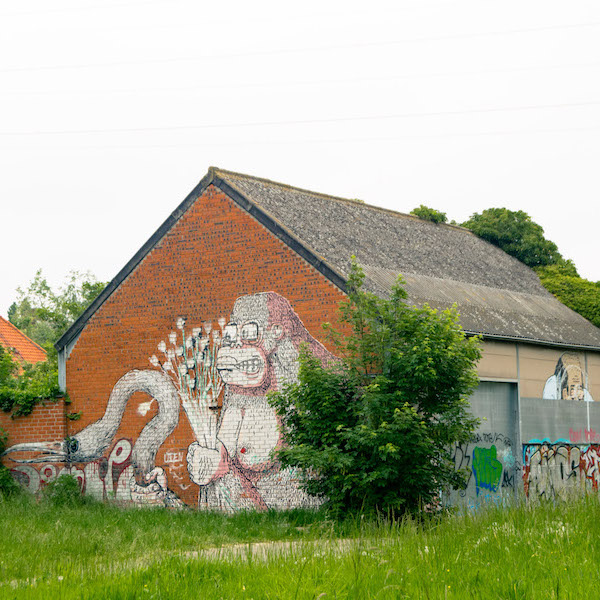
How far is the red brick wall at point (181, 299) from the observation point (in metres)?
20.2

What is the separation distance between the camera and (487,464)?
2067 cm

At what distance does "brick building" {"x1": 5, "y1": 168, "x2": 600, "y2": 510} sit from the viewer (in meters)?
20.1

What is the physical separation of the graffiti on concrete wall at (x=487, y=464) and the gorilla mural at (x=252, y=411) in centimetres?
352

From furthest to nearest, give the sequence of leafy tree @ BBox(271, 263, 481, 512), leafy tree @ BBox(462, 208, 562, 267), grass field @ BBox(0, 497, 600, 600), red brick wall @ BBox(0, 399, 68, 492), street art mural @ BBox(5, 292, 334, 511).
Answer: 1. leafy tree @ BBox(462, 208, 562, 267)
2. red brick wall @ BBox(0, 399, 68, 492)
3. street art mural @ BBox(5, 292, 334, 511)
4. leafy tree @ BBox(271, 263, 481, 512)
5. grass field @ BBox(0, 497, 600, 600)

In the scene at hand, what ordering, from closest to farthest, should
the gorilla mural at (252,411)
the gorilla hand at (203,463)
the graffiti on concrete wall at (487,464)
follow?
Answer: the gorilla mural at (252,411) → the graffiti on concrete wall at (487,464) → the gorilla hand at (203,463)

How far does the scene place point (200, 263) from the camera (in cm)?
2172

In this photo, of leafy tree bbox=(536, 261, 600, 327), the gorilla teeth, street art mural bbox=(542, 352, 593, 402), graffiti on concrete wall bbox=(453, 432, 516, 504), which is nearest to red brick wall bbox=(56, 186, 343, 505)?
the gorilla teeth

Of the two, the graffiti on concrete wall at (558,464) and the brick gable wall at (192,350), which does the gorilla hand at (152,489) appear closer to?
the brick gable wall at (192,350)

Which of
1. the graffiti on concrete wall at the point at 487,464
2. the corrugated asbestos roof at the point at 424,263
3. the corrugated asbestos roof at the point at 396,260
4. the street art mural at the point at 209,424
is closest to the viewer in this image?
Result: the street art mural at the point at 209,424

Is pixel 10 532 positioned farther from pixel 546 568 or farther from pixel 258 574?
pixel 546 568

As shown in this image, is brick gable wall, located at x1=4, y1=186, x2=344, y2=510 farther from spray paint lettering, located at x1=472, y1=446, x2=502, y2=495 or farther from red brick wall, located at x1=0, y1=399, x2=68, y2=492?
spray paint lettering, located at x1=472, y1=446, x2=502, y2=495

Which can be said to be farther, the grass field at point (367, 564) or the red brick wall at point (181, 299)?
the red brick wall at point (181, 299)

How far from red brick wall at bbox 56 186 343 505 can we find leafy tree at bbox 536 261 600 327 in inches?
430

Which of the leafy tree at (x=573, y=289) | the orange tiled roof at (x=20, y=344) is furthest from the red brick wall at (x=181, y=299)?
the orange tiled roof at (x=20, y=344)
